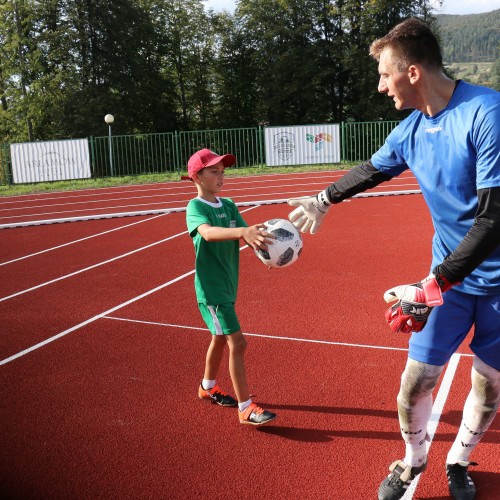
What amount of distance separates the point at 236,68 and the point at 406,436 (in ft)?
130

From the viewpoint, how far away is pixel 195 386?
173 inches

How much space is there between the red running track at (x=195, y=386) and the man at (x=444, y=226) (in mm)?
536

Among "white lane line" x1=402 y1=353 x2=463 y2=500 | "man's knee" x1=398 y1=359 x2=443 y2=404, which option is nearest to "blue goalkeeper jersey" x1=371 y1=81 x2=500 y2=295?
"man's knee" x1=398 y1=359 x2=443 y2=404

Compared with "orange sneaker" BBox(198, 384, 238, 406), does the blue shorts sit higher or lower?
higher

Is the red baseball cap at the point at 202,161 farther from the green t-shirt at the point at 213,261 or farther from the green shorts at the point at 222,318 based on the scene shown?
the green shorts at the point at 222,318

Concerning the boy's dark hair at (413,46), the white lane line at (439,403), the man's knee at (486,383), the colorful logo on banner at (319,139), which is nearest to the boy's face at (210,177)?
the boy's dark hair at (413,46)

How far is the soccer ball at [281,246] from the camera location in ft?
11.3

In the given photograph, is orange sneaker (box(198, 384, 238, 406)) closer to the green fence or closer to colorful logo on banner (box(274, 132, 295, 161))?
colorful logo on banner (box(274, 132, 295, 161))

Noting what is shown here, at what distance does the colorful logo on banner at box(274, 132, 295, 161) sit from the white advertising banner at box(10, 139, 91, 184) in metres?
7.77

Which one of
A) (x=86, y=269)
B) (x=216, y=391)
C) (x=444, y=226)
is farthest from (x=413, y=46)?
(x=86, y=269)

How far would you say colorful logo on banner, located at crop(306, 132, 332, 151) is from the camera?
2402cm

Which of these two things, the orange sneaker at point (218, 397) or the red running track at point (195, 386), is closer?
the red running track at point (195, 386)

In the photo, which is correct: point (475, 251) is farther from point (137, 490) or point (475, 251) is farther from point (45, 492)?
point (45, 492)

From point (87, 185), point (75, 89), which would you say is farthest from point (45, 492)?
point (75, 89)
